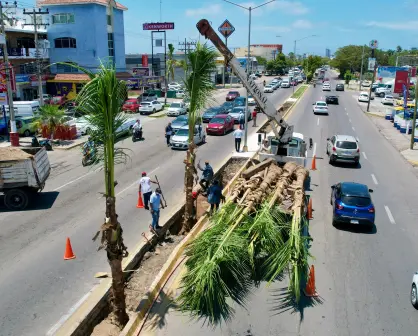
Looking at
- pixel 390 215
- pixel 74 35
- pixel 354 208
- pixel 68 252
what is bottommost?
pixel 390 215

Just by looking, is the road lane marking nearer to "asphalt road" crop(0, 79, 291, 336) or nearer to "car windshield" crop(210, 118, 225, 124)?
"asphalt road" crop(0, 79, 291, 336)

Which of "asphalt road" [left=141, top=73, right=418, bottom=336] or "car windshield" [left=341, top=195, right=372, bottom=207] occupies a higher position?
"car windshield" [left=341, top=195, right=372, bottom=207]

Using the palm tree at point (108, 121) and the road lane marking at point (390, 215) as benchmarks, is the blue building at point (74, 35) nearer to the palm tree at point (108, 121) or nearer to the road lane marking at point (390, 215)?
the road lane marking at point (390, 215)

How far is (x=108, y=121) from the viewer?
Result: 8.31 m

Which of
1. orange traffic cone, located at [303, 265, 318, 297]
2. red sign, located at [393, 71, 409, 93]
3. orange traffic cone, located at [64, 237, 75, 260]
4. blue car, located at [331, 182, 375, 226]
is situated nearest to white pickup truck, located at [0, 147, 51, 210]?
orange traffic cone, located at [64, 237, 75, 260]

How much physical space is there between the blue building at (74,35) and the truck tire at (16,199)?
1528 inches

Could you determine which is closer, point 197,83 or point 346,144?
point 197,83

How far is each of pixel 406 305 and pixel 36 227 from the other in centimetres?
1198

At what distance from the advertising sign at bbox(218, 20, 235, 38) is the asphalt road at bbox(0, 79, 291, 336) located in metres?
8.40

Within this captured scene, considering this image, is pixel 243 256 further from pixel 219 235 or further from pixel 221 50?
pixel 221 50

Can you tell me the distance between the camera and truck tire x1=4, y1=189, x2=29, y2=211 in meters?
16.8

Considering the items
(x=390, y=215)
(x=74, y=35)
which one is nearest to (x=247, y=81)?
(x=390, y=215)

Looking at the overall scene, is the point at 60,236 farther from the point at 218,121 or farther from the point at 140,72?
the point at 140,72

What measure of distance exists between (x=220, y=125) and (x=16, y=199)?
67.7 ft
